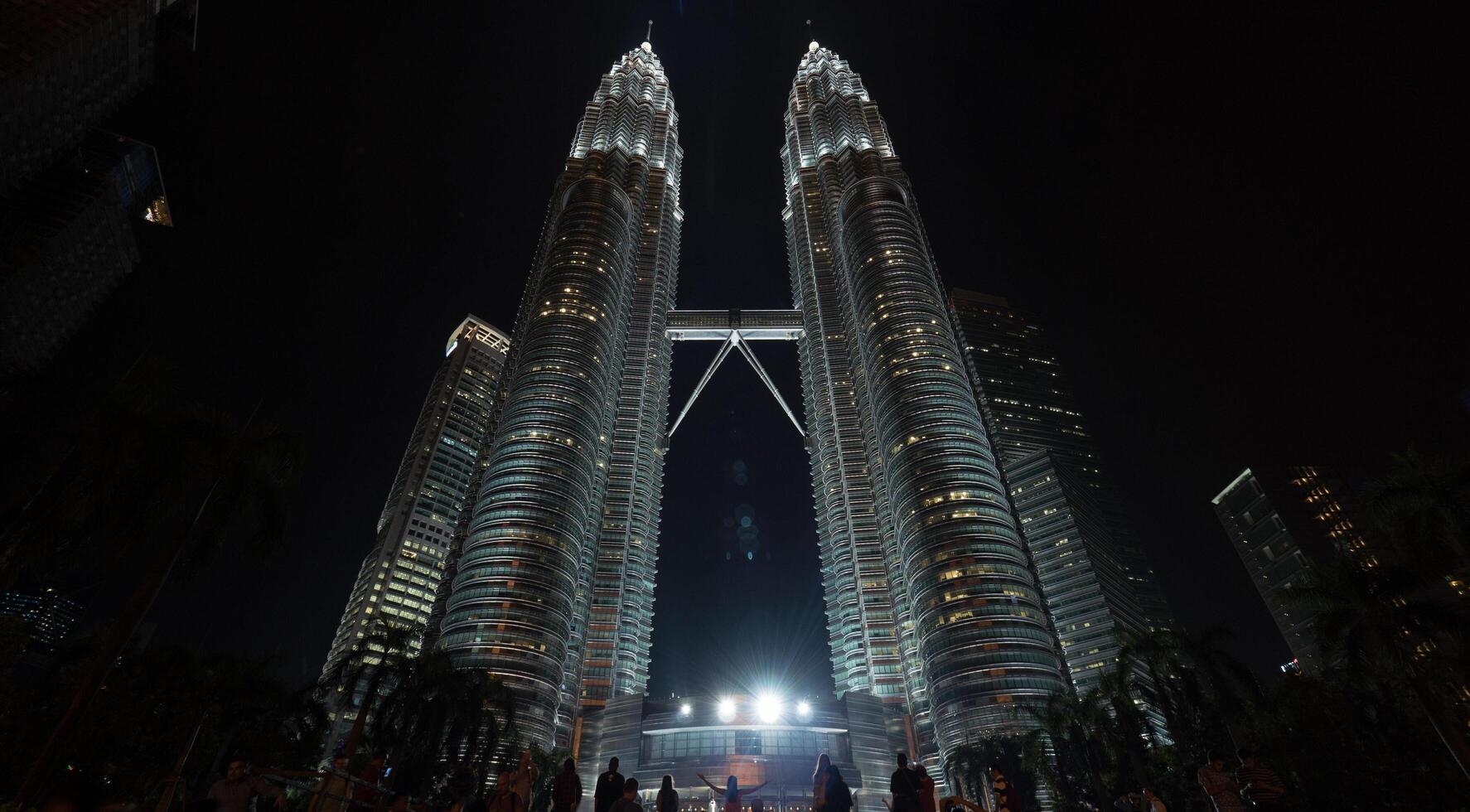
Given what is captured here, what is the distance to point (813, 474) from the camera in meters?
177

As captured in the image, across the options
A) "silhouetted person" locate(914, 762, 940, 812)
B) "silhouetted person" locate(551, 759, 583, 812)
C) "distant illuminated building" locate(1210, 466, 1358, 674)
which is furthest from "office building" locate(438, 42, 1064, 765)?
"distant illuminated building" locate(1210, 466, 1358, 674)

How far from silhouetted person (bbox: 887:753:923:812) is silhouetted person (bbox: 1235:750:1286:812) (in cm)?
676

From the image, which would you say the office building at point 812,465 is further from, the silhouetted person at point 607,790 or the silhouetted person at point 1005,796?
the silhouetted person at point 607,790

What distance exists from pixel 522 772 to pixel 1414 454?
34.3m

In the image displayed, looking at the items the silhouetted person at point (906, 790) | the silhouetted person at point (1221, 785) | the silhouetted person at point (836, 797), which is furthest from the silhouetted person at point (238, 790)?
the silhouetted person at point (1221, 785)

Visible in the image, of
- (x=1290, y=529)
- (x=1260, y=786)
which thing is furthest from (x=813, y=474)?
(x=1260, y=786)

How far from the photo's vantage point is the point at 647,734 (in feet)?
375

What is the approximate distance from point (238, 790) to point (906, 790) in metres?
14.0

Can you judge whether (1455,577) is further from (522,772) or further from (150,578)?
(150,578)

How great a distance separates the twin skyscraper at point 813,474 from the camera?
11200 centimetres

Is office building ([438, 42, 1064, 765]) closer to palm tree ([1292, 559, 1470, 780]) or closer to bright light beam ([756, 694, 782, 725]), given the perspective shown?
bright light beam ([756, 694, 782, 725])

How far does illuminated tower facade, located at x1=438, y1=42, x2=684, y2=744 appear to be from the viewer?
115 m

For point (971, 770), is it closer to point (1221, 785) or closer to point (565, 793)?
point (1221, 785)

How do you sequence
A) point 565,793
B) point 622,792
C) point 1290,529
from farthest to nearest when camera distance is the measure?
point 1290,529, point 622,792, point 565,793
